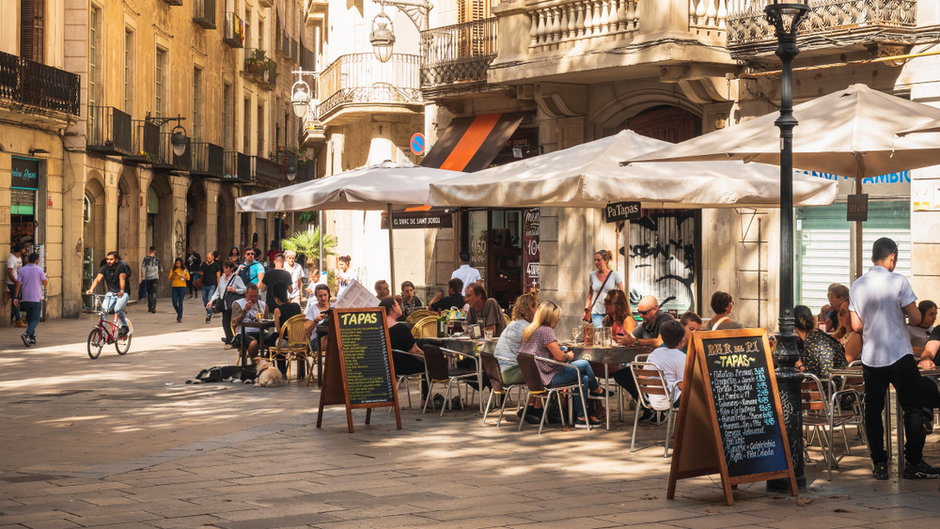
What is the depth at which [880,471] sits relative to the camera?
8.70 m

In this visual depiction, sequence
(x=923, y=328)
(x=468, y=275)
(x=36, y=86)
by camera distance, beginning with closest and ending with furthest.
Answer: (x=923, y=328) < (x=468, y=275) < (x=36, y=86)

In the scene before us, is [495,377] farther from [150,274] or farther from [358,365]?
[150,274]

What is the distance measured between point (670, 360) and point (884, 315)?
5.97 feet

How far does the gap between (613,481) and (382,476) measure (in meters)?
1.60

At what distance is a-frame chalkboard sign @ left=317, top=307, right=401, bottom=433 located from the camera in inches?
451

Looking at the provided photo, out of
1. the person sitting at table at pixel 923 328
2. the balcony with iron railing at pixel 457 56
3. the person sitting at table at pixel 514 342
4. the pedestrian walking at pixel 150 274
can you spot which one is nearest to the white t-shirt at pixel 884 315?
the person sitting at table at pixel 923 328

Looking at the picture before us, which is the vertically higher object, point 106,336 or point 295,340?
point 295,340

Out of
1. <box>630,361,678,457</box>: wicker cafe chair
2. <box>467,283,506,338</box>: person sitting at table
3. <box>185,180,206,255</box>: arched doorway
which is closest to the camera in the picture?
<box>630,361,678,457</box>: wicker cafe chair

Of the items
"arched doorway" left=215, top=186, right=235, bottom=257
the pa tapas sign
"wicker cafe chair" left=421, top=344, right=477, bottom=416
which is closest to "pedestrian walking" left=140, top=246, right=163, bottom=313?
"arched doorway" left=215, top=186, right=235, bottom=257

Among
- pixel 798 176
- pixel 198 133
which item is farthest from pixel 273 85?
pixel 798 176

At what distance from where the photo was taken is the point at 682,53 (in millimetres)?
18000

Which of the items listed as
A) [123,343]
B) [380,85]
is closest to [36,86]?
[380,85]

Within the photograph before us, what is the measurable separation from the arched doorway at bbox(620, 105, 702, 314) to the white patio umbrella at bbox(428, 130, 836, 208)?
7021mm

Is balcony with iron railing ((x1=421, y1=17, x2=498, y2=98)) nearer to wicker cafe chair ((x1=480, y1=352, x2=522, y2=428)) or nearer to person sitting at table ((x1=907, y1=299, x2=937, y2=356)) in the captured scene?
wicker cafe chair ((x1=480, y1=352, x2=522, y2=428))
